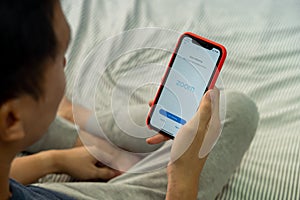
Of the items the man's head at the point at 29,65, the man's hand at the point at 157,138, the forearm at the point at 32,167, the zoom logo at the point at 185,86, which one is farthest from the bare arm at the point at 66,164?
the man's head at the point at 29,65

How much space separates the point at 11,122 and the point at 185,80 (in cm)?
34

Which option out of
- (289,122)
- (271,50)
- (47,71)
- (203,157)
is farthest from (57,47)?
(271,50)

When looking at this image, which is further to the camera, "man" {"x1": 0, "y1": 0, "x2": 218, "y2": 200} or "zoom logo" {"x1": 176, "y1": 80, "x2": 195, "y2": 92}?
"zoom logo" {"x1": 176, "y1": 80, "x2": 195, "y2": 92}

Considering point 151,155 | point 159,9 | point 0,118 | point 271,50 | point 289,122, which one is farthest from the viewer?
point 159,9

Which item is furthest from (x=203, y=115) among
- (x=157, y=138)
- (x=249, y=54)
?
(x=249, y=54)

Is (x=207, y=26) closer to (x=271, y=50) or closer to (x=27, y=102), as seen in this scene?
(x=271, y=50)

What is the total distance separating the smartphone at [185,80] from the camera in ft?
2.32

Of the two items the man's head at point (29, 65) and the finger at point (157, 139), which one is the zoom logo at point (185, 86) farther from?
the man's head at point (29, 65)

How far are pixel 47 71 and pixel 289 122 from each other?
2.02ft

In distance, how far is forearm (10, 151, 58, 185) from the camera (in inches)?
30.7

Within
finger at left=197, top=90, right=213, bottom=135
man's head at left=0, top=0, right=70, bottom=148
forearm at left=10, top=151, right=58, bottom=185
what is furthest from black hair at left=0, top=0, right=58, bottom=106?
forearm at left=10, top=151, right=58, bottom=185

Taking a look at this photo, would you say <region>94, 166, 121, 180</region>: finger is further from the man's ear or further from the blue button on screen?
the man's ear

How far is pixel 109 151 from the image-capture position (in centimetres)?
82

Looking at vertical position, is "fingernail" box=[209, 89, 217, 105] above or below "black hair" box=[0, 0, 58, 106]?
below
